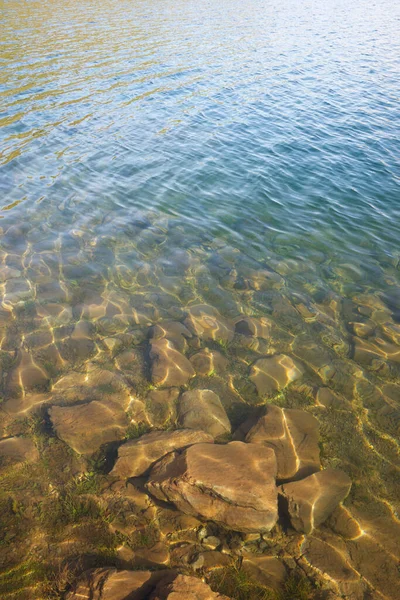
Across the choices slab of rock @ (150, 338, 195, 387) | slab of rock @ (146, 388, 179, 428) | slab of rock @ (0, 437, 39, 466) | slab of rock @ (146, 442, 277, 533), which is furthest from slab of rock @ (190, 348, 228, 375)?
slab of rock @ (0, 437, 39, 466)

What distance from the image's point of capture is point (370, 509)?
580 centimetres

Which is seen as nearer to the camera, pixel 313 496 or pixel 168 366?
pixel 313 496

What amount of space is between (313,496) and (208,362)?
10.9 feet

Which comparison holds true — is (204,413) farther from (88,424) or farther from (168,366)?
(88,424)

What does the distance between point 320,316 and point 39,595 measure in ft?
24.6

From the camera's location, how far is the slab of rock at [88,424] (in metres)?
6.40

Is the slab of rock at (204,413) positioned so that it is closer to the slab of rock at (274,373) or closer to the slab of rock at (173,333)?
the slab of rock at (274,373)

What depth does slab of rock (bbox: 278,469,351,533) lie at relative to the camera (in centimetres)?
545

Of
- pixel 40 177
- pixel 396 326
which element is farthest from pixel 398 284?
pixel 40 177

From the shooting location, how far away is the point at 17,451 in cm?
621

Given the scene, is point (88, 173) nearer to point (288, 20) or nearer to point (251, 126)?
point (251, 126)

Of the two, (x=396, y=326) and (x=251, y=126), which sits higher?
(x=251, y=126)

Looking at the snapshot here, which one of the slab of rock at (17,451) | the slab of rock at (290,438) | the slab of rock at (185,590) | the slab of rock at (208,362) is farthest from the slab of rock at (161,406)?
the slab of rock at (185,590)

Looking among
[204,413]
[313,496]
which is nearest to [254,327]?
[204,413]
